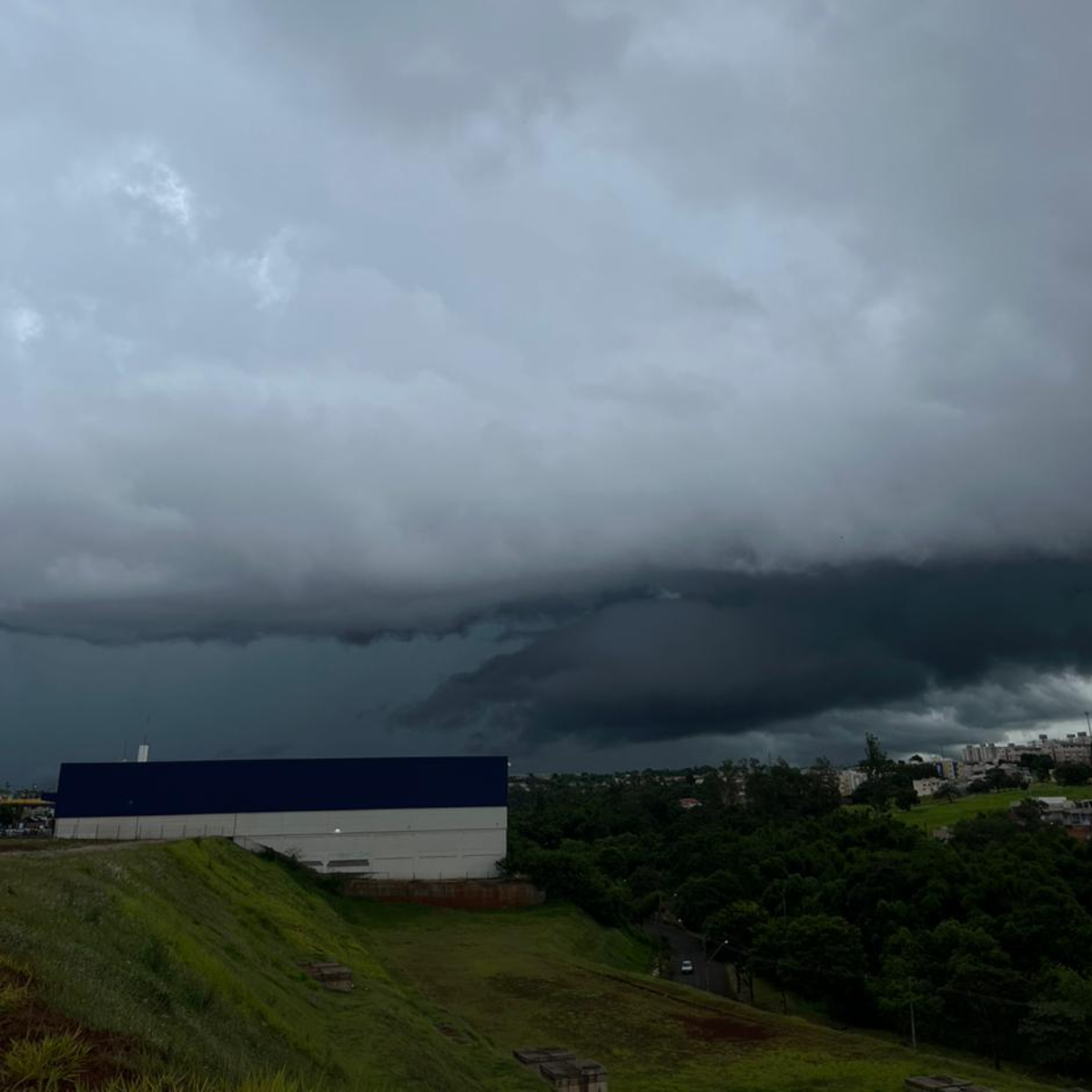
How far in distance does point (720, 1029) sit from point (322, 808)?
114 feet

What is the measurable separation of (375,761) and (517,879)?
42.0 feet

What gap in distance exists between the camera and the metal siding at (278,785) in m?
56.3

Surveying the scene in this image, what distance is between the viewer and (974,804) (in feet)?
423

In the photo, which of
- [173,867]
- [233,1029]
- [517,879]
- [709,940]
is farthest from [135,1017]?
[709,940]

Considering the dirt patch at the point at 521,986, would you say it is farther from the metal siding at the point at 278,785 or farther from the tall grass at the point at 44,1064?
the tall grass at the point at 44,1064

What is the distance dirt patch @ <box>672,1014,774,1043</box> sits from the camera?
1241 inches

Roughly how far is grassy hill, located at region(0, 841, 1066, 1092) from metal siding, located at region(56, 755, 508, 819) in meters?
7.04

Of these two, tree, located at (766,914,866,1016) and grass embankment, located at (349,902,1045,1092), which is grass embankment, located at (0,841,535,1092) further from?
tree, located at (766,914,866,1016)

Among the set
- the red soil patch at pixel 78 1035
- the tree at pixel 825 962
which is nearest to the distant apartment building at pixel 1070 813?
the tree at pixel 825 962

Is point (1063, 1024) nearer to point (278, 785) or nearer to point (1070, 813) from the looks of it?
point (278, 785)

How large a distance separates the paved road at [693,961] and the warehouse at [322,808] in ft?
48.6

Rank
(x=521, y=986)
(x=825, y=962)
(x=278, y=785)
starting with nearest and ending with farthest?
(x=521, y=986) < (x=825, y=962) < (x=278, y=785)

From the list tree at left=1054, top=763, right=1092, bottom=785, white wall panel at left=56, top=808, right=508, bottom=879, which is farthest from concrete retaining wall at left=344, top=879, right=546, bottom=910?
tree at left=1054, top=763, right=1092, bottom=785

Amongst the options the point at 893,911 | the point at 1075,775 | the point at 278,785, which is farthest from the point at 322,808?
the point at 1075,775
